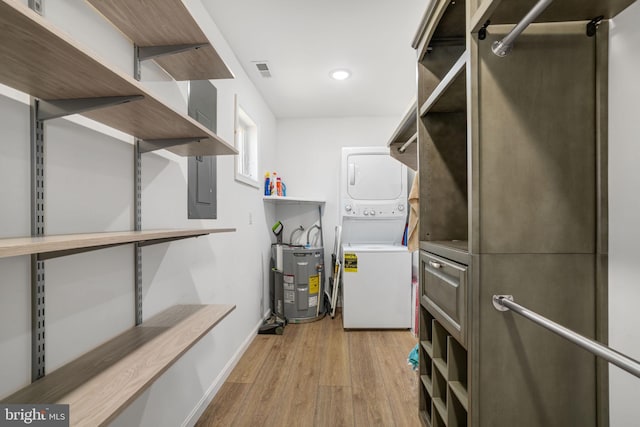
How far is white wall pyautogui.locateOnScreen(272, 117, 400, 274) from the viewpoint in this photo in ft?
13.0

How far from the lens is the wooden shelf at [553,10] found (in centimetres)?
76

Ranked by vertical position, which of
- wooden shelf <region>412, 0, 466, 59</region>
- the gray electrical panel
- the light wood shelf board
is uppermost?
wooden shelf <region>412, 0, 466, 59</region>

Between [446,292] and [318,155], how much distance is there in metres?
3.11

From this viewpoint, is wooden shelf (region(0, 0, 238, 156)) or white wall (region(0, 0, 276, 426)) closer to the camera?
wooden shelf (region(0, 0, 238, 156))

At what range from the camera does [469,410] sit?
889 mm

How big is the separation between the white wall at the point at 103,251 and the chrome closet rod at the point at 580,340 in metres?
1.29

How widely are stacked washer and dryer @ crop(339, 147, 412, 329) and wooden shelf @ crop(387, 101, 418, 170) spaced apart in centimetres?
87

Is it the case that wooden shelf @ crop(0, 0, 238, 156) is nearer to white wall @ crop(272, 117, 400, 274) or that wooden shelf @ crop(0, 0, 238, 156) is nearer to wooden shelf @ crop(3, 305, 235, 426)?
wooden shelf @ crop(3, 305, 235, 426)

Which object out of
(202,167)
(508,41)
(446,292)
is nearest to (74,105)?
(202,167)

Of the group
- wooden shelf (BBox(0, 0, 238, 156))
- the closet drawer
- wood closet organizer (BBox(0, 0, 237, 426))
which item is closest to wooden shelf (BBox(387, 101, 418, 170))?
the closet drawer

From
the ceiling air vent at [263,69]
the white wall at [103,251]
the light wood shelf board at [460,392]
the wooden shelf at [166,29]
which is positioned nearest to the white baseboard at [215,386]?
the white wall at [103,251]

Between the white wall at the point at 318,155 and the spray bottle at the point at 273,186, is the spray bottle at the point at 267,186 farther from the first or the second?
the white wall at the point at 318,155

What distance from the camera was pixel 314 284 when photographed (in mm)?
3404

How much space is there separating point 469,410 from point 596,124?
90cm
